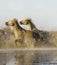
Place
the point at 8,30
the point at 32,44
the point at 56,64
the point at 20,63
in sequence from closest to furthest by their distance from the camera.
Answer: the point at 56,64 < the point at 20,63 < the point at 32,44 < the point at 8,30

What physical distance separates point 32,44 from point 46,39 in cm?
178

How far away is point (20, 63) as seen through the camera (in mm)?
13461

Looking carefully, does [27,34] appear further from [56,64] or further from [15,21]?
[56,64]

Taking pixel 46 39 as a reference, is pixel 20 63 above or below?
above

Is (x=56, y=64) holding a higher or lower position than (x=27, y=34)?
higher

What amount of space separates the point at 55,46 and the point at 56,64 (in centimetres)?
1570

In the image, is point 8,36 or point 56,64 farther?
point 8,36

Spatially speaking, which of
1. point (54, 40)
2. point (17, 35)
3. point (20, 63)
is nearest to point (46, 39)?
point (54, 40)

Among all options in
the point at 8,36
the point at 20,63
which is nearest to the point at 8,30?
the point at 8,36

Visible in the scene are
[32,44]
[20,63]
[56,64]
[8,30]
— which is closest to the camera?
[56,64]

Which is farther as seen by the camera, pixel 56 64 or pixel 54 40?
pixel 54 40

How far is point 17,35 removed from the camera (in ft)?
90.5

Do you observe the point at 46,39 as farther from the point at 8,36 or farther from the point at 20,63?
the point at 20,63

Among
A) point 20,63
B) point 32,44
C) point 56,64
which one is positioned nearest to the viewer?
point 56,64
